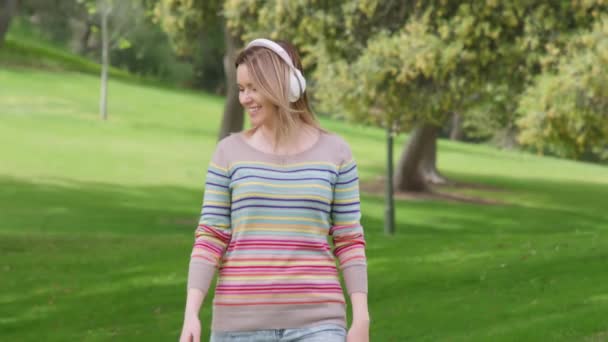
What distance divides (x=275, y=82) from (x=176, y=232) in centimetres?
2193

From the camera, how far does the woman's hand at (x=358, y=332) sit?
143 inches

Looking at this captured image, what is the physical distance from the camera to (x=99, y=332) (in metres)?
10.9

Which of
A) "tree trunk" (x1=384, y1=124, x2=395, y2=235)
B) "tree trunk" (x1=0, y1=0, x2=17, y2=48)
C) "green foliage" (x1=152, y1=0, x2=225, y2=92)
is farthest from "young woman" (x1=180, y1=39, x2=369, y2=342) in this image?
"green foliage" (x1=152, y1=0, x2=225, y2=92)

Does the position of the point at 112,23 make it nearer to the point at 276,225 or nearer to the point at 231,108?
the point at 231,108

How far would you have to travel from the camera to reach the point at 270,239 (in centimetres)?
363

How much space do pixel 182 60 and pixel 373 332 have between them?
219 feet

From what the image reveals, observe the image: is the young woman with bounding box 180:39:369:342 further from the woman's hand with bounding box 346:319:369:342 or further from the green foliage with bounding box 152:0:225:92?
the green foliage with bounding box 152:0:225:92

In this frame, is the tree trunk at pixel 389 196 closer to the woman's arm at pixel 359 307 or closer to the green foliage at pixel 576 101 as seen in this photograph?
the green foliage at pixel 576 101

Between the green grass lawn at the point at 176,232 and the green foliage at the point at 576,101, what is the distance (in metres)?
2.20

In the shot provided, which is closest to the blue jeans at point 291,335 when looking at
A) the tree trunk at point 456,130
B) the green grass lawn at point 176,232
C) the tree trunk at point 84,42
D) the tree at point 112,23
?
the green grass lawn at point 176,232

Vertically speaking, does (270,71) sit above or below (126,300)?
above

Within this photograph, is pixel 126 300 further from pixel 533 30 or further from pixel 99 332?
pixel 533 30

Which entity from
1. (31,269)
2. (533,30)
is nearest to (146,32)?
(533,30)

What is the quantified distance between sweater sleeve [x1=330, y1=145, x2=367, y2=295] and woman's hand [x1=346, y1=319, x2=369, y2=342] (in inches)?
5.2
